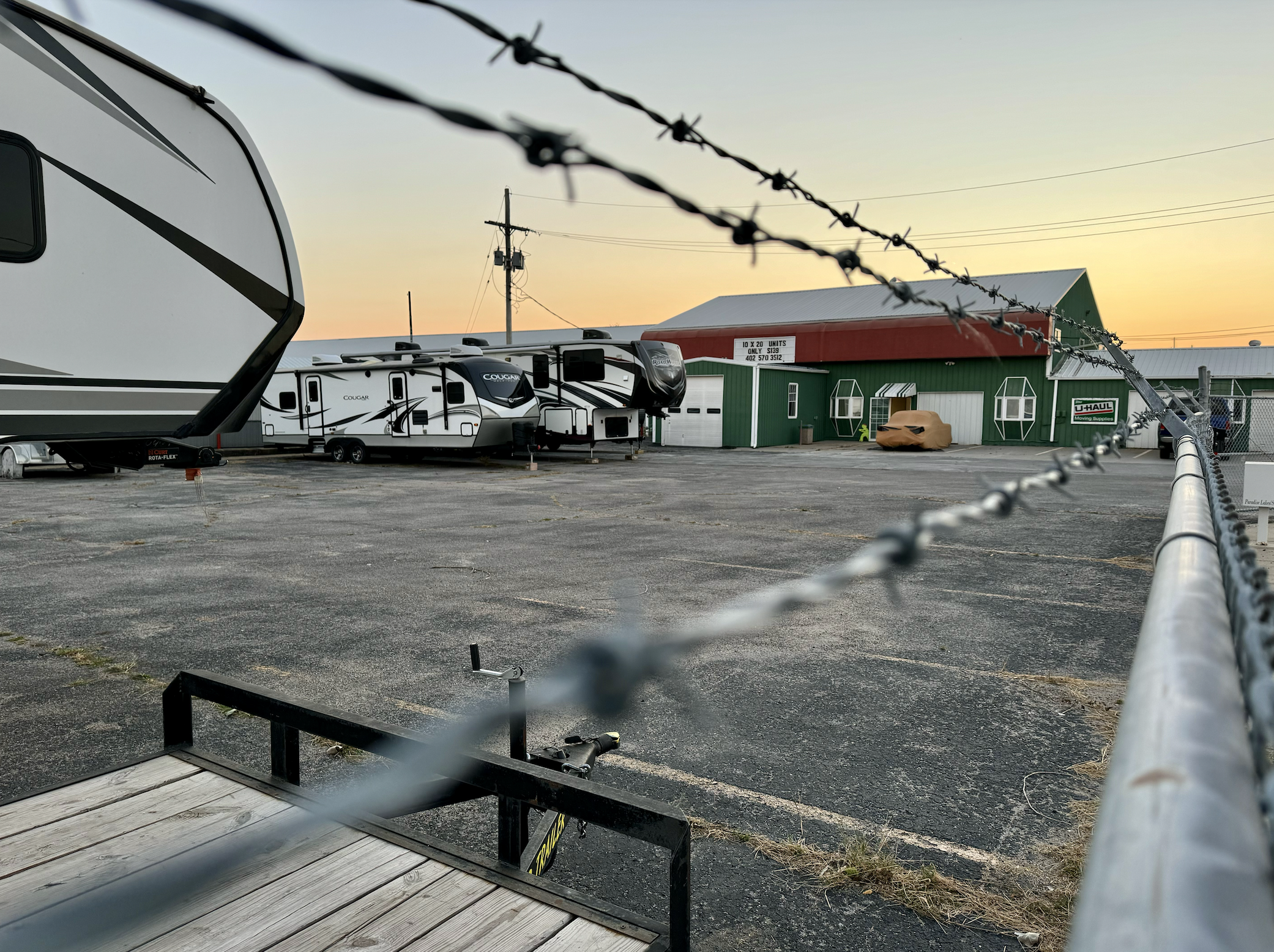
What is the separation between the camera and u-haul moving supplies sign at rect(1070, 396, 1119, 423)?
32.0 m

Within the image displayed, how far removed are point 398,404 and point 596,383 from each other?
18.4 ft

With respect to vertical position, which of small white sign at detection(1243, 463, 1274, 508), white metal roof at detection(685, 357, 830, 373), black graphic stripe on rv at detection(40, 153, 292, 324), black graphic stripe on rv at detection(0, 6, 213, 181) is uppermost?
white metal roof at detection(685, 357, 830, 373)

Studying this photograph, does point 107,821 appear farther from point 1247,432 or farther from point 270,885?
point 1247,432

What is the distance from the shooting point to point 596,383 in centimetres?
2416

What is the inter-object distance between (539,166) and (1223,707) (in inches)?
47.9

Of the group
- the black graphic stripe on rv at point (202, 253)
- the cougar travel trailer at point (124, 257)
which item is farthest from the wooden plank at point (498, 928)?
the black graphic stripe on rv at point (202, 253)

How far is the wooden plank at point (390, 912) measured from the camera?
2404mm

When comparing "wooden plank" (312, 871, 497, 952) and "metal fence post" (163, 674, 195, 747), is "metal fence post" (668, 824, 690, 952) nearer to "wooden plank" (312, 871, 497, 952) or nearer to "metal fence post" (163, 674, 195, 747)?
"wooden plank" (312, 871, 497, 952)

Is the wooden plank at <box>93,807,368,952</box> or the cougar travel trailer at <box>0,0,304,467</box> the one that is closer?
the wooden plank at <box>93,807,368,952</box>

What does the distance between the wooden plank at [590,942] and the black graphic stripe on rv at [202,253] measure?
3.50 metres

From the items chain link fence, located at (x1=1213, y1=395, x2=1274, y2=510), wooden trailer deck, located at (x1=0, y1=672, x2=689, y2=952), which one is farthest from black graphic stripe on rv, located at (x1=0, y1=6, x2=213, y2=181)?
chain link fence, located at (x1=1213, y1=395, x2=1274, y2=510)

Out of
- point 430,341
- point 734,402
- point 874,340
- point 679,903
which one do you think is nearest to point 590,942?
point 679,903

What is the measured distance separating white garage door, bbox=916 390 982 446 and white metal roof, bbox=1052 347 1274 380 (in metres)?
3.23

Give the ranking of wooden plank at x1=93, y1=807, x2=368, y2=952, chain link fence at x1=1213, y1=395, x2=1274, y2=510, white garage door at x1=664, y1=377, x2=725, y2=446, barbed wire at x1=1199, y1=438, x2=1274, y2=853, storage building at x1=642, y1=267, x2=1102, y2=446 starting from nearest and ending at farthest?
1. barbed wire at x1=1199, y1=438, x2=1274, y2=853
2. wooden plank at x1=93, y1=807, x2=368, y2=952
3. chain link fence at x1=1213, y1=395, x2=1274, y2=510
4. storage building at x1=642, y1=267, x2=1102, y2=446
5. white garage door at x1=664, y1=377, x2=725, y2=446
